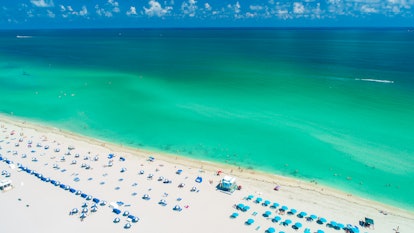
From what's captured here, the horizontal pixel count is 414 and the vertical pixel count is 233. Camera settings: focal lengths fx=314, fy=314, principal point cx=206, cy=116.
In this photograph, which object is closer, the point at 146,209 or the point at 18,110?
the point at 146,209

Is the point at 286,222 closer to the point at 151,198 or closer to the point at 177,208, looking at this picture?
the point at 177,208

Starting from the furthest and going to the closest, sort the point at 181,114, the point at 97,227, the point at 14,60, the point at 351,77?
the point at 14,60
the point at 351,77
the point at 181,114
the point at 97,227

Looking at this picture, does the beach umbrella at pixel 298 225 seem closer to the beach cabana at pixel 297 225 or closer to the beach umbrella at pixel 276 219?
the beach cabana at pixel 297 225

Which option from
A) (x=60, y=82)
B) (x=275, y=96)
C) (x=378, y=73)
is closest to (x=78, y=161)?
(x=275, y=96)

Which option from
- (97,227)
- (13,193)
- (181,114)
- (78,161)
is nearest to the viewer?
(97,227)

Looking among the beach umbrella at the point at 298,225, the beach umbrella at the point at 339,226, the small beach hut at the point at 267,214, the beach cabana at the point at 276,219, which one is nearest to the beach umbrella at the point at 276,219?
the beach cabana at the point at 276,219

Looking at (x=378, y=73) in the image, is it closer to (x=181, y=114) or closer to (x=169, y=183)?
(x=181, y=114)

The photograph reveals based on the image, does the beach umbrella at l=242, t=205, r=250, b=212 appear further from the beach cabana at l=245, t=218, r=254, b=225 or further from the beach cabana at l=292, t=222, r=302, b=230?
the beach cabana at l=292, t=222, r=302, b=230
